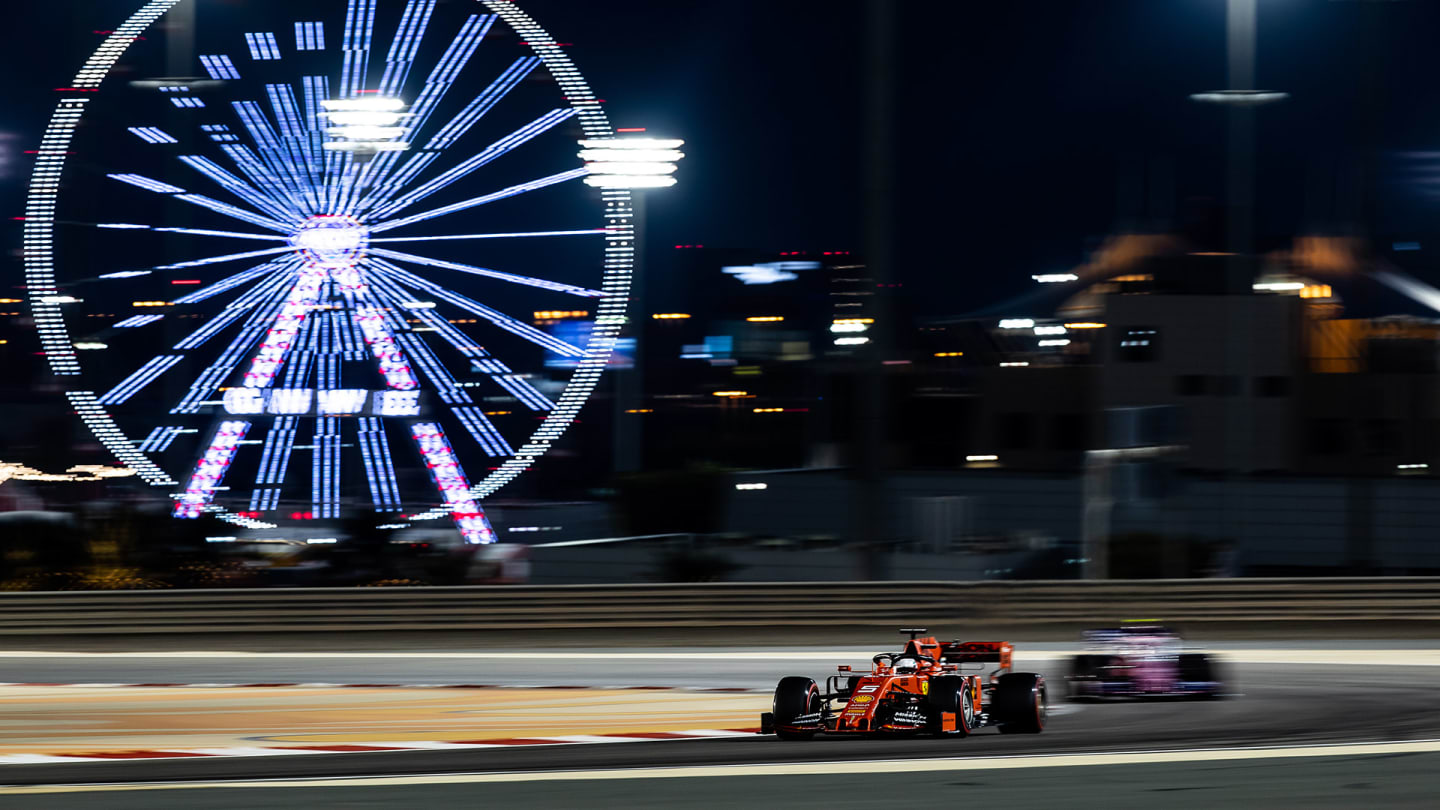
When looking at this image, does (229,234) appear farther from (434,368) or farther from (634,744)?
(634,744)

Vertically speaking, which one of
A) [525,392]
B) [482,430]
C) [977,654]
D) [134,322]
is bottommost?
[977,654]

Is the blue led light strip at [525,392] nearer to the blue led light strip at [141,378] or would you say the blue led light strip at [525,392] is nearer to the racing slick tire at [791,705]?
the blue led light strip at [141,378]

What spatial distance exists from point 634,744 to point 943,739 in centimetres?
187

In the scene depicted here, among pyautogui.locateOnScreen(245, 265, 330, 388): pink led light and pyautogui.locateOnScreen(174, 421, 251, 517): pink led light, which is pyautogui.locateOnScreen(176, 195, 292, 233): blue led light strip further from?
pyautogui.locateOnScreen(174, 421, 251, 517): pink led light

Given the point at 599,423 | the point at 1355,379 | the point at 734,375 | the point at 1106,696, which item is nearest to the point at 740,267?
the point at 734,375

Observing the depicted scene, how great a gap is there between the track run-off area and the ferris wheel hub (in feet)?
36.3

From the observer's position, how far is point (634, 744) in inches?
407

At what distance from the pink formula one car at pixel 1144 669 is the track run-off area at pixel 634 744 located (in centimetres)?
13

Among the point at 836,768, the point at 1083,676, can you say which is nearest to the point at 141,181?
the point at 1083,676

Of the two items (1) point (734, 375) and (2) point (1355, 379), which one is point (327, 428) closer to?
(2) point (1355, 379)

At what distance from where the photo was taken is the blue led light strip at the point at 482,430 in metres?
25.1

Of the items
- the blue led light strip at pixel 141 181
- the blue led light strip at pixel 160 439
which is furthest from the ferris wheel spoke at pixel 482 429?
the blue led light strip at pixel 141 181

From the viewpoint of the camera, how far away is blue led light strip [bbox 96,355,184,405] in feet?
82.7

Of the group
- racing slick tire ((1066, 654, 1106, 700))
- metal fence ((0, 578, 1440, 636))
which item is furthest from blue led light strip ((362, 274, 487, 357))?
racing slick tire ((1066, 654, 1106, 700))
